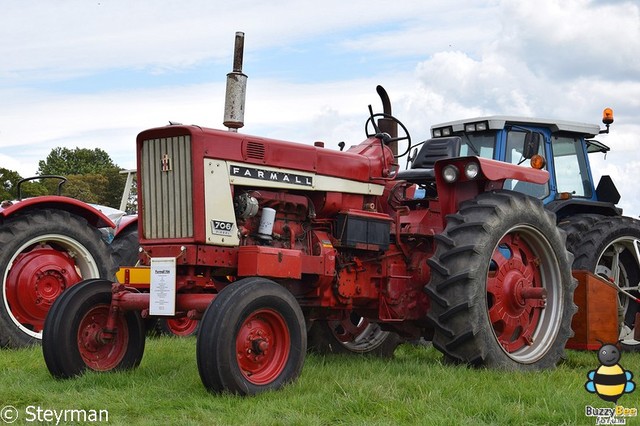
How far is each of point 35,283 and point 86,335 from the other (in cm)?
218

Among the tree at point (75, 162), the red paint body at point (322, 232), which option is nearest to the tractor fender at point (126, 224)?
the red paint body at point (322, 232)

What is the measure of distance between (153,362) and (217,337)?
179 centimetres

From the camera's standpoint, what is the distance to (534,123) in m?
8.48

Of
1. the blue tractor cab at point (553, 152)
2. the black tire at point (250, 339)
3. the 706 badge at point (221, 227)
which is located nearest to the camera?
the black tire at point (250, 339)

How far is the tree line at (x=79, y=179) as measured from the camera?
113 feet

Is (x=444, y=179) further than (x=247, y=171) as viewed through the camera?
Yes

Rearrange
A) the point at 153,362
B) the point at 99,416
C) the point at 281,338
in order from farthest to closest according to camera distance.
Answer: the point at 153,362 → the point at 281,338 → the point at 99,416

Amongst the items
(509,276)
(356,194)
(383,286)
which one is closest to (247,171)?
(356,194)

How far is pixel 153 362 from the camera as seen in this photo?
242 inches

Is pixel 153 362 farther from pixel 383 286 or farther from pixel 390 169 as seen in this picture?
pixel 390 169

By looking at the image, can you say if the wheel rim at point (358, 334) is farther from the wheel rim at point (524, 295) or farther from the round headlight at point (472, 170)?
the round headlight at point (472, 170)

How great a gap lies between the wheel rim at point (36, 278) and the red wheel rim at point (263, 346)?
3.20m

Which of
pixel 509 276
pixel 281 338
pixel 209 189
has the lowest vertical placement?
pixel 281 338

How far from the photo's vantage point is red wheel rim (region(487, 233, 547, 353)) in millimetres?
6121
